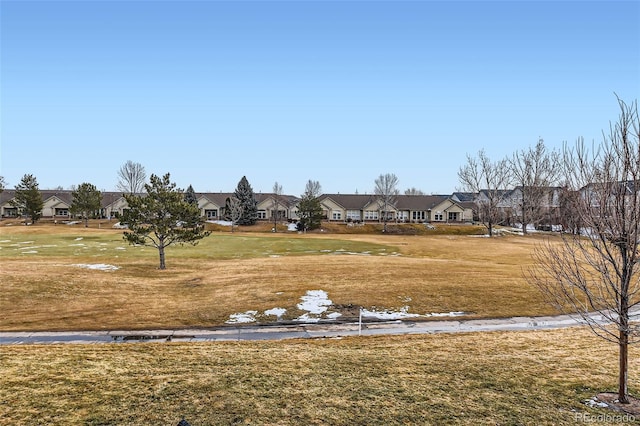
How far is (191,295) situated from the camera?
2462 centimetres

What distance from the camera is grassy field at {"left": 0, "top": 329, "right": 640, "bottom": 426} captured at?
8.27m

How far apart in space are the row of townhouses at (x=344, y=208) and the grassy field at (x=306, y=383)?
79.2 metres

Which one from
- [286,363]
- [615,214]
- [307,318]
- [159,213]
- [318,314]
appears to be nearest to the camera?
[615,214]

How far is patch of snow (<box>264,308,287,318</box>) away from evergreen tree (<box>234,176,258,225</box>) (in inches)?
2479

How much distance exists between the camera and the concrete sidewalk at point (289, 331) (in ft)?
55.0

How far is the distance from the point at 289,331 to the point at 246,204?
67.1 m

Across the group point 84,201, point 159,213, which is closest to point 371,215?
point 84,201

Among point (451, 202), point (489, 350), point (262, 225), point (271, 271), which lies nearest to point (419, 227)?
point (451, 202)

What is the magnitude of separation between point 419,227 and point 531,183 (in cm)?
2430

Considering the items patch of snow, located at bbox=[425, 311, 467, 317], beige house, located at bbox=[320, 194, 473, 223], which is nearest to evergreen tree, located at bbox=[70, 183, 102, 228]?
beige house, located at bbox=[320, 194, 473, 223]

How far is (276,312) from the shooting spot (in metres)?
21.1

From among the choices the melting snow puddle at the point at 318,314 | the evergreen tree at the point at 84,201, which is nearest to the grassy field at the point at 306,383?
the melting snow puddle at the point at 318,314

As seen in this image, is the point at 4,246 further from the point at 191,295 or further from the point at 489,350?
the point at 489,350

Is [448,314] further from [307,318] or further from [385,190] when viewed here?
[385,190]
